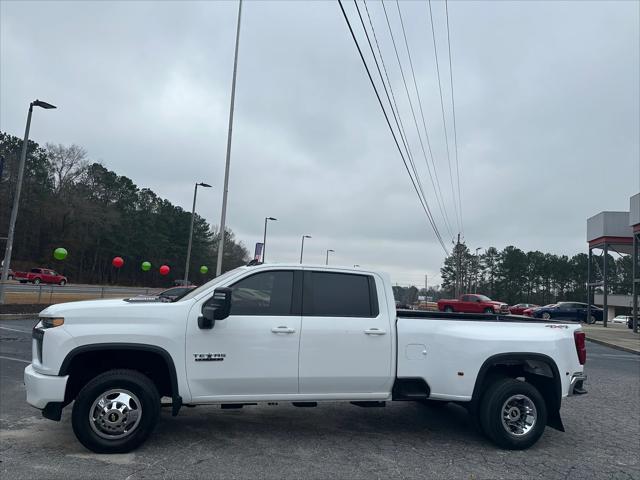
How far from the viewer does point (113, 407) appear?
4.96m

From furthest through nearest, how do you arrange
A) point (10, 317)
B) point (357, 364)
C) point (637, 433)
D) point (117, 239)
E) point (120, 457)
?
1. point (117, 239)
2. point (10, 317)
3. point (637, 433)
4. point (357, 364)
5. point (120, 457)

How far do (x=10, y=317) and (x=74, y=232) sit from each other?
2198 inches

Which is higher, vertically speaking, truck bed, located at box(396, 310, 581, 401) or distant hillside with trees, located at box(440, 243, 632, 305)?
distant hillside with trees, located at box(440, 243, 632, 305)

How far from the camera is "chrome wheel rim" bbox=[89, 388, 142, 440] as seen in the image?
4.96 metres

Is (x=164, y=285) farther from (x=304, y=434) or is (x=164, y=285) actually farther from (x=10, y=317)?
(x=304, y=434)

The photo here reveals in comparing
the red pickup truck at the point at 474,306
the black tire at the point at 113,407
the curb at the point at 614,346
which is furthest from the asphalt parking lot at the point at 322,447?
the red pickup truck at the point at 474,306

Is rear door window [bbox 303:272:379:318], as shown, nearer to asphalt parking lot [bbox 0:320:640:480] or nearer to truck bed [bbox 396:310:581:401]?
truck bed [bbox 396:310:581:401]

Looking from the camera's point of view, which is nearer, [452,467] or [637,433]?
[452,467]

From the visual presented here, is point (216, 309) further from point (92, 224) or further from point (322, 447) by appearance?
point (92, 224)

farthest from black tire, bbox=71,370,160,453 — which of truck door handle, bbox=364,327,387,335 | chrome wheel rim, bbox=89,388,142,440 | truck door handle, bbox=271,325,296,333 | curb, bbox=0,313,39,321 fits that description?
curb, bbox=0,313,39,321

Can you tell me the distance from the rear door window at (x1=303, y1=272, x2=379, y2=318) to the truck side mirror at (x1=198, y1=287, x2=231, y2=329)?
0.90 metres

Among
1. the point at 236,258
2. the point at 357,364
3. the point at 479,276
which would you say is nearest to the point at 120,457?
the point at 357,364

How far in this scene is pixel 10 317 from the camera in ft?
60.5

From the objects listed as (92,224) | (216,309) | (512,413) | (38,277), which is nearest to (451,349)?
(512,413)
